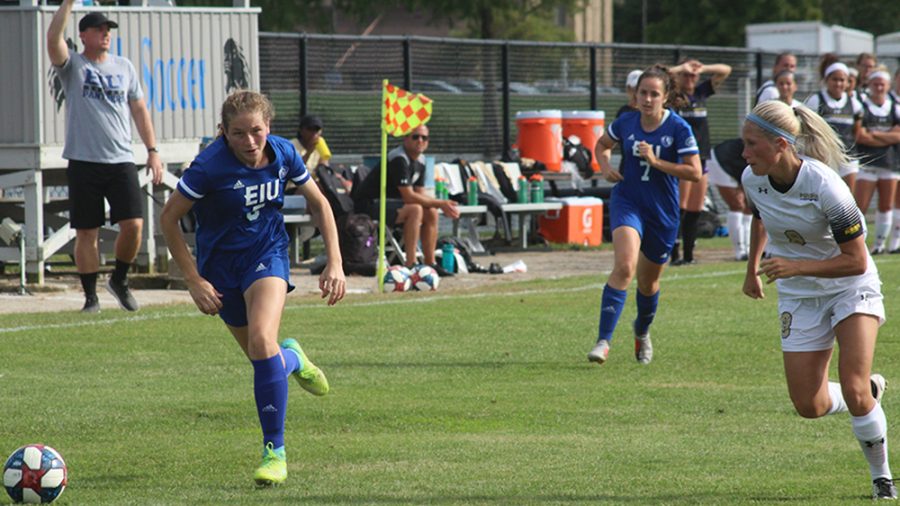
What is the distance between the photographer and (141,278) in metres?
15.5

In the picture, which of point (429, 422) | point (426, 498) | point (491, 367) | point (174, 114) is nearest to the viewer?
point (426, 498)

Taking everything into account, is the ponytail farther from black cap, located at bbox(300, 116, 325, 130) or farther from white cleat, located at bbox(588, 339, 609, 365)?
black cap, located at bbox(300, 116, 325, 130)

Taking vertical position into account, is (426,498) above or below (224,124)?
below

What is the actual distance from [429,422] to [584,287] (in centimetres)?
739

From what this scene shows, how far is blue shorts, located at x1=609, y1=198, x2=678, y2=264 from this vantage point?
10234 mm

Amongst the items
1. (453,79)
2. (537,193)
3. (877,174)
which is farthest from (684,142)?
(453,79)

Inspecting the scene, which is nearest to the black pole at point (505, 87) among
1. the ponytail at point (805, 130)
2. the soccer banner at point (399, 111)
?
the soccer banner at point (399, 111)

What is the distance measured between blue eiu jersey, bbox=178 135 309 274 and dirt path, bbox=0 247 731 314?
638cm

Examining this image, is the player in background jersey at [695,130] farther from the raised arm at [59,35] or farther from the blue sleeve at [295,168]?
the blue sleeve at [295,168]

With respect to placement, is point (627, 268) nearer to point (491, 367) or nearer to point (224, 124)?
point (491, 367)

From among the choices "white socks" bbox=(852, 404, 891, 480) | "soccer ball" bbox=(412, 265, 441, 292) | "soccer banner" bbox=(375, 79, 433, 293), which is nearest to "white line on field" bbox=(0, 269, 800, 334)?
"soccer ball" bbox=(412, 265, 441, 292)

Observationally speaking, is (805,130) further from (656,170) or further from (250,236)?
(656,170)

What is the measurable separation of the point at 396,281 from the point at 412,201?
4.53 ft

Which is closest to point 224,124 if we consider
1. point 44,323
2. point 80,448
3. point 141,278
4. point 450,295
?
point 80,448
